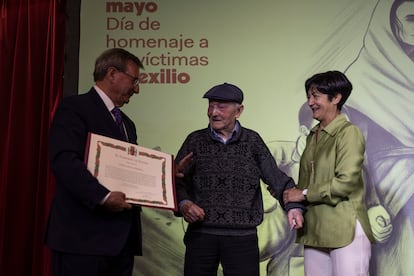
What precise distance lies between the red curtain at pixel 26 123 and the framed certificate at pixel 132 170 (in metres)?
1.04

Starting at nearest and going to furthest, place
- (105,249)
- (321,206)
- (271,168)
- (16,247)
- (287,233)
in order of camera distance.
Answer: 1. (105,249)
2. (321,206)
3. (271,168)
4. (16,247)
5. (287,233)

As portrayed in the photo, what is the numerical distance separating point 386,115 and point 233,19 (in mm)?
1099

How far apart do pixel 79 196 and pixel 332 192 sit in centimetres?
103

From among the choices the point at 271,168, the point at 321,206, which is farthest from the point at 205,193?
the point at 321,206

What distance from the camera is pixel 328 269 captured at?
7.74ft

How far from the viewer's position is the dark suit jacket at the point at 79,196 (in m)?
1.87

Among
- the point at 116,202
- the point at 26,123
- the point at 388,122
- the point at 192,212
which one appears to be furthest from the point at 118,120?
the point at 388,122

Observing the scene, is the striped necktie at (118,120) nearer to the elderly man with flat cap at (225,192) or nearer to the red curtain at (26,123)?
the elderly man with flat cap at (225,192)

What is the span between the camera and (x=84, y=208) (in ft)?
6.37

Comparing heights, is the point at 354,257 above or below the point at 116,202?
below

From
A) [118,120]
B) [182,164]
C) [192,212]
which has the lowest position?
[192,212]

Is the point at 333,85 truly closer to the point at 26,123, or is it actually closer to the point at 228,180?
the point at 228,180

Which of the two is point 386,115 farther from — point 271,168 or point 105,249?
point 105,249

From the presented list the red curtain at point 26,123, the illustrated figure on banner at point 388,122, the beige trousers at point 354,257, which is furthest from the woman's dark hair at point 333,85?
Result: the red curtain at point 26,123
